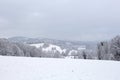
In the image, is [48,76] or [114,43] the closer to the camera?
[48,76]

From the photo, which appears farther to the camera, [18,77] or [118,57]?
[118,57]

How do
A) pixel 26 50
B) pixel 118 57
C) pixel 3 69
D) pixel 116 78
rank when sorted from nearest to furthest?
pixel 116 78, pixel 3 69, pixel 118 57, pixel 26 50

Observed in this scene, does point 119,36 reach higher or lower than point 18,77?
higher

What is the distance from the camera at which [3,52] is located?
4875 centimetres

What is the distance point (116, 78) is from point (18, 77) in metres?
4.56

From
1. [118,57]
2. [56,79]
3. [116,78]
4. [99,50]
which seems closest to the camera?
[56,79]

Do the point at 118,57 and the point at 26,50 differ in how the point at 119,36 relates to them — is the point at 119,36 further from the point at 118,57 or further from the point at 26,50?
the point at 26,50

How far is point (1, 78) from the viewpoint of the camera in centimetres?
743

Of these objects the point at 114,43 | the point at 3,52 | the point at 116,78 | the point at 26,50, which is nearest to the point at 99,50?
the point at 114,43

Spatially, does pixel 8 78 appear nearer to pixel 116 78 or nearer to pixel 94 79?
pixel 94 79

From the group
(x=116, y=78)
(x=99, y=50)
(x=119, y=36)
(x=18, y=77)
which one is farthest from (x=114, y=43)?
(x=18, y=77)

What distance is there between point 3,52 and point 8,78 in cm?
4379

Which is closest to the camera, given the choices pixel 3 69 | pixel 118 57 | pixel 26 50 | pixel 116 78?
pixel 116 78

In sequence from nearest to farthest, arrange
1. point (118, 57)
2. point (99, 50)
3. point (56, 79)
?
point (56, 79) → point (118, 57) → point (99, 50)
